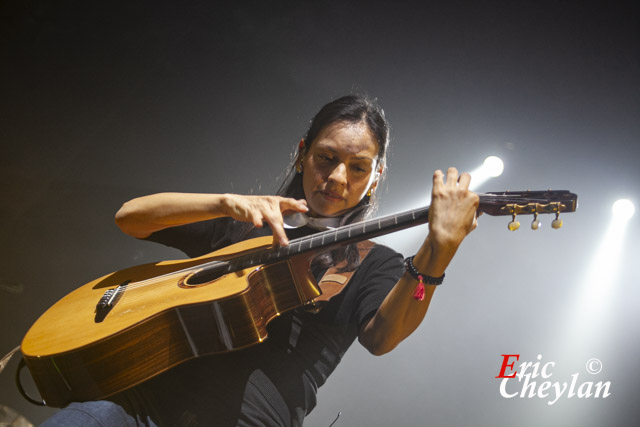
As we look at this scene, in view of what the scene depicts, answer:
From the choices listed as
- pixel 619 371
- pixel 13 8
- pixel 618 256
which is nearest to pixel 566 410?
pixel 619 371

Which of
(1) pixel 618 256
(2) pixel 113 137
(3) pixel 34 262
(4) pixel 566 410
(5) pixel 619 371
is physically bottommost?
(4) pixel 566 410

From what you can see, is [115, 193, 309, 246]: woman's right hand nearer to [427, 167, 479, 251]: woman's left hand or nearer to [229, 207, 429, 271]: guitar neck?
[229, 207, 429, 271]: guitar neck

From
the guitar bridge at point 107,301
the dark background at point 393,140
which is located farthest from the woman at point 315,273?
the dark background at point 393,140

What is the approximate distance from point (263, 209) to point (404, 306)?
1.84 ft

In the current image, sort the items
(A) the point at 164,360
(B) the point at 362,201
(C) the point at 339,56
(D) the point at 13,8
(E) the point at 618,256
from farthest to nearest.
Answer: (E) the point at 618,256 < (C) the point at 339,56 < (D) the point at 13,8 < (B) the point at 362,201 < (A) the point at 164,360

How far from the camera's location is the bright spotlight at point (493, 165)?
243 centimetres

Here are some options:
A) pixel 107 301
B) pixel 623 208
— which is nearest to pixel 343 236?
pixel 107 301

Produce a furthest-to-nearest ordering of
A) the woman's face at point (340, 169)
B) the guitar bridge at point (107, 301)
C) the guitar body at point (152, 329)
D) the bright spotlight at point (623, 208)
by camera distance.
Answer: the bright spotlight at point (623, 208)
the woman's face at point (340, 169)
the guitar bridge at point (107, 301)
the guitar body at point (152, 329)

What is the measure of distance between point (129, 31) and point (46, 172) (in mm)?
1040

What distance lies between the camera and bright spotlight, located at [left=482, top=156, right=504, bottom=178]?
2428 millimetres

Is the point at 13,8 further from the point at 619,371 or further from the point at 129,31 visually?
the point at 619,371

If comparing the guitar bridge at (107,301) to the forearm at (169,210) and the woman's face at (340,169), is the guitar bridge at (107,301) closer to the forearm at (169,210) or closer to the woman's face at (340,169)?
the forearm at (169,210)

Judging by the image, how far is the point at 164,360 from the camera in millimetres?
969

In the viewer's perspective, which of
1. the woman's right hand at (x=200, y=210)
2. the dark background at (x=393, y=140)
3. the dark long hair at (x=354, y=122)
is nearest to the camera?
the woman's right hand at (x=200, y=210)
